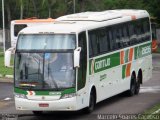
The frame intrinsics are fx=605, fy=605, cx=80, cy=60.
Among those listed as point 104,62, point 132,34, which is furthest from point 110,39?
point 132,34

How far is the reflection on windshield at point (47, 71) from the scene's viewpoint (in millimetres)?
17859

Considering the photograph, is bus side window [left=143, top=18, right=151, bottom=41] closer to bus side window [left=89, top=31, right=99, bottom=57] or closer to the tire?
the tire

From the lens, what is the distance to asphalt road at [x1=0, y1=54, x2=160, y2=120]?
19.3 meters

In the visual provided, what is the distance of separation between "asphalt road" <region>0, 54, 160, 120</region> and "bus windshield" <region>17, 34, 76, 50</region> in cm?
229

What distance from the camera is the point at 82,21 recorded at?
2066cm

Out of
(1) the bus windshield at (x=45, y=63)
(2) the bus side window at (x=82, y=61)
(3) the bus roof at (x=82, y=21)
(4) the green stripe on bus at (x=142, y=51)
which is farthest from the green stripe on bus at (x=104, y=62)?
(4) the green stripe on bus at (x=142, y=51)

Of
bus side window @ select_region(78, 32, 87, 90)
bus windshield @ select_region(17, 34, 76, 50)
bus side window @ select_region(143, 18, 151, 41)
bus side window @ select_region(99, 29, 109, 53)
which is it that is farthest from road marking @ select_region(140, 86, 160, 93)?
bus windshield @ select_region(17, 34, 76, 50)

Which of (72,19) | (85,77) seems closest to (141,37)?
(72,19)

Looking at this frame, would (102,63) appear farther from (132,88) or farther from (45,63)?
(132,88)

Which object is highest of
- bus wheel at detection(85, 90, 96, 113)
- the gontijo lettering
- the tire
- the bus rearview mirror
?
the bus rearview mirror

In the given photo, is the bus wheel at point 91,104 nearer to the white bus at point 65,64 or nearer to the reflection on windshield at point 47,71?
the white bus at point 65,64

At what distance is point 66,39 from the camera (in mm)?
18250

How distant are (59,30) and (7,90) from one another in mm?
9383

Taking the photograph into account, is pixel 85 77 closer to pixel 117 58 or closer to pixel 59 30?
pixel 59 30
